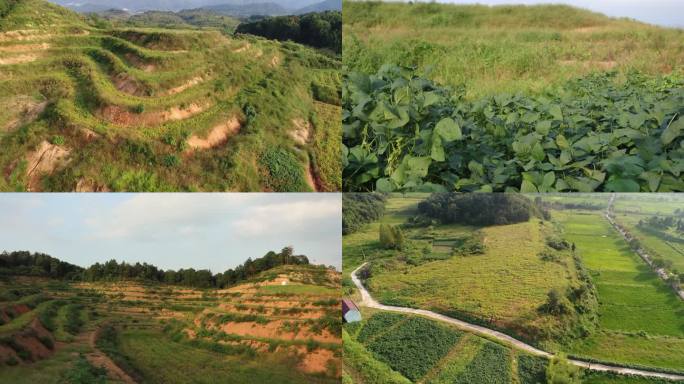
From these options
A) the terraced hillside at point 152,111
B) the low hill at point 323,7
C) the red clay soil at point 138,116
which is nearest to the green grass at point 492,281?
the terraced hillside at point 152,111

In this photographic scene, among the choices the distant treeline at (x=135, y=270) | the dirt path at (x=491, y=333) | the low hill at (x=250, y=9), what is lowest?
the dirt path at (x=491, y=333)

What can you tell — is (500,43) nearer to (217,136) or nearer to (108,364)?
(217,136)

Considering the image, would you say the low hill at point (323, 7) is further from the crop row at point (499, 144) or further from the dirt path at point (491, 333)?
the dirt path at point (491, 333)

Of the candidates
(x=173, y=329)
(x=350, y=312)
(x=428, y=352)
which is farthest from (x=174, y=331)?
(x=428, y=352)

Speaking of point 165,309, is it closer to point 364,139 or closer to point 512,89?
point 364,139

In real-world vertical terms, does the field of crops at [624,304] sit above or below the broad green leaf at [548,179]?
below
